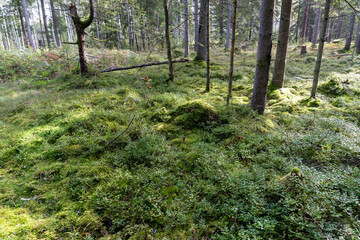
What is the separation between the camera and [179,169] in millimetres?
4316

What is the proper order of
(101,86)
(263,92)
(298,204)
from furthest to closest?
(101,86), (263,92), (298,204)

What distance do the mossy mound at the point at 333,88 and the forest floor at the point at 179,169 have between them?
12cm

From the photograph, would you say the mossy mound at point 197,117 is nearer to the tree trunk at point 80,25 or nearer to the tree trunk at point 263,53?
the tree trunk at point 263,53

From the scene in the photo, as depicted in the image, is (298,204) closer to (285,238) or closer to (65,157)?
(285,238)

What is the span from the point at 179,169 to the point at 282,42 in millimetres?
8016

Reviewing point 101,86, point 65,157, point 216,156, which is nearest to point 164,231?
point 216,156

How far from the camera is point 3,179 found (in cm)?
416

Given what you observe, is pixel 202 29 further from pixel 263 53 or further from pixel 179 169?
pixel 179 169

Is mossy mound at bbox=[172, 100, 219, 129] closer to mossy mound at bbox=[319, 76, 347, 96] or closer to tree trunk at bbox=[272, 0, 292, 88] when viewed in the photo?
tree trunk at bbox=[272, 0, 292, 88]

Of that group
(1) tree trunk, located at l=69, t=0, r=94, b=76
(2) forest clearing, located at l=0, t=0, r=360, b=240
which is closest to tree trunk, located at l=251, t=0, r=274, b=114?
(2) forest clearing, located at l=0, t=0, r=360, b=240

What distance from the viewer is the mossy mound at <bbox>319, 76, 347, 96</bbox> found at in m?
8.17

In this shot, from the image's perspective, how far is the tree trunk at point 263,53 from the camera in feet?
19.1

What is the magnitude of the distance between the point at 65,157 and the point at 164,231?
3.43 m

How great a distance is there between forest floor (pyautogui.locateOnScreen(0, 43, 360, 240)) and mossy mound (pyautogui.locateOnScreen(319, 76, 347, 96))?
4.6 inches
